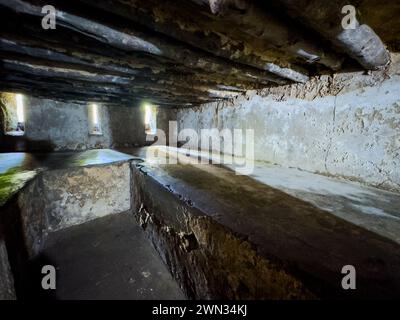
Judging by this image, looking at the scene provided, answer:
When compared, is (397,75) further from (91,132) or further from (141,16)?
(91,132)

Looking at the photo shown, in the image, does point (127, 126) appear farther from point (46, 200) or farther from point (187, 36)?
point (187, 36)

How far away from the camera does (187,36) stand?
1.57 metres

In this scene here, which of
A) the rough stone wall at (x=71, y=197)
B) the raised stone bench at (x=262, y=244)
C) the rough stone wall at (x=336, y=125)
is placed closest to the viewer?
the raised stone bench at (x=262, y=244)

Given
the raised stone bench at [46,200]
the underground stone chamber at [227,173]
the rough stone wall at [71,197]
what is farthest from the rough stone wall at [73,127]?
the rough stone wall at [71,197]

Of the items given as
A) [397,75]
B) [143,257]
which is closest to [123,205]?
[143,257]

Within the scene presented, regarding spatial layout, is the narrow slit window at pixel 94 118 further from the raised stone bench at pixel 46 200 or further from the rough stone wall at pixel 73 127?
the raised stone bench at pixel 46 200

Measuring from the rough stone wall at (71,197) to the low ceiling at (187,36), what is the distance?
1.49 metres

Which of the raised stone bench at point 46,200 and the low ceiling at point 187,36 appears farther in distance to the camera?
the raised stone bench at point 46,200

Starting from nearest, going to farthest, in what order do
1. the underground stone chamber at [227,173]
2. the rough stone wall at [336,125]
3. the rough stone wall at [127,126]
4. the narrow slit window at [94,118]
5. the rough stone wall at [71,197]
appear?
1. the underground stone chamber at [227,173]
2. the rough stone wall at [336,125]
3. the rough stone wall at [71,197]
4. the narrow slit window at [94,118]
5. the rough stone wall at [127,126]

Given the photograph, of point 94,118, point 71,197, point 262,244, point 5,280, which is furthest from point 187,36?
point 94,118

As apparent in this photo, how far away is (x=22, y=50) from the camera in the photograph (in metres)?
1.78

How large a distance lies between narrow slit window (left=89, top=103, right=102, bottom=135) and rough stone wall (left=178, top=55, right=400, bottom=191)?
4.22m

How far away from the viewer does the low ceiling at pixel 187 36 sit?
1235mm

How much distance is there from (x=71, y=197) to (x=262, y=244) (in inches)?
126
